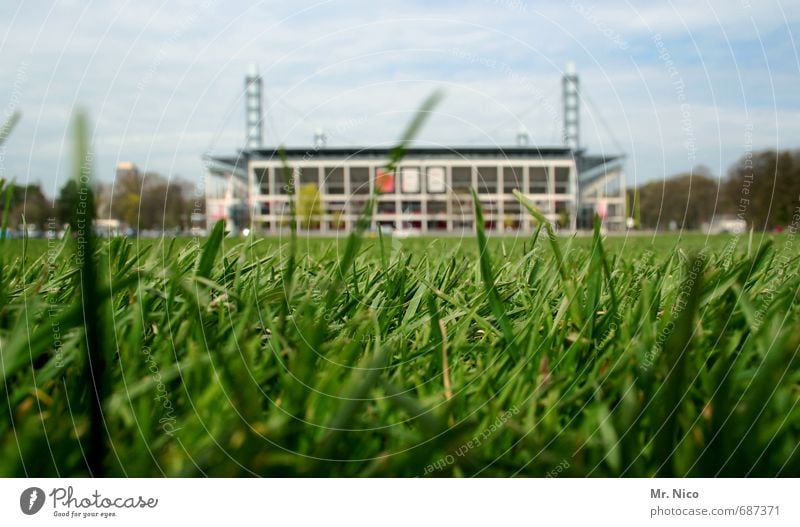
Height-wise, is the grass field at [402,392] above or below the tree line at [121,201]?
below

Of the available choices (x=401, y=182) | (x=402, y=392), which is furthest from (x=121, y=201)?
(x=402, y=392)

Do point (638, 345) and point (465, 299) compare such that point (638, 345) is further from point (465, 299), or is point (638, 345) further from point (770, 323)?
point (465, 299)

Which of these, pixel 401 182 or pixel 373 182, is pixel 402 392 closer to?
pixel 373 182

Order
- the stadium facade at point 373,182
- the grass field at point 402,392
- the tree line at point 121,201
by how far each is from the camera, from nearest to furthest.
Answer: the grass field at point 402,392 < the tree line at point 121,201 < the stadium facade at point 373,182

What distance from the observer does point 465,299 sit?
0.82m

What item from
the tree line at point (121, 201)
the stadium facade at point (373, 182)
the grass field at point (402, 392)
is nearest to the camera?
the grass field at point (402, 392)

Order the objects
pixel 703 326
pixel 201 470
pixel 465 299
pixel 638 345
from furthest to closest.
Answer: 1. pixel 465 299
2. pixel 703 326
3. pixel 638 345
4. pixel 201 470

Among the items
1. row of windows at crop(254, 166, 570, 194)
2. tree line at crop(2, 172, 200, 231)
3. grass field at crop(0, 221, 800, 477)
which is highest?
row of windows at crop(254, 166, 570, 194)

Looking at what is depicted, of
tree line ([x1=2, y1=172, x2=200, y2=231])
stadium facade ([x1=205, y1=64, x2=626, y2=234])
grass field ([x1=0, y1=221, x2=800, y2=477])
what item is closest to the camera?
grass field ([x1=0, y1=221, x2=800, y2=477])

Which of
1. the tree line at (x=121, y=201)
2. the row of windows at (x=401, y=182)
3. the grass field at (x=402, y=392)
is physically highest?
the row of windows at (x=401, y=182)
